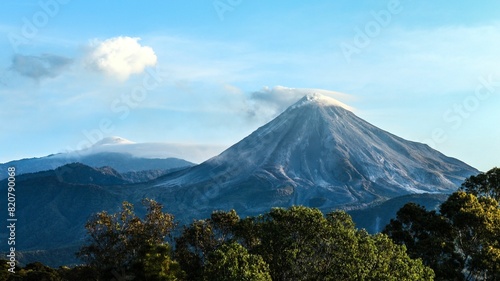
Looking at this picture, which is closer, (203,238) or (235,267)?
(235,267)

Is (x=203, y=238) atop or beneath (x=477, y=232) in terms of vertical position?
beneath

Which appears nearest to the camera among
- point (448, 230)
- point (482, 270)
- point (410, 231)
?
point (482, 270)

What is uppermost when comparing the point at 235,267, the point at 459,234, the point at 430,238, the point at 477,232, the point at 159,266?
the point at 477,232

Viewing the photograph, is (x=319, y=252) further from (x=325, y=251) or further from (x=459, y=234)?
(x=459, y=234)

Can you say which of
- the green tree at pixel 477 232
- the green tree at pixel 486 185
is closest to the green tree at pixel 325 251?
the green tree at pixel 477 232

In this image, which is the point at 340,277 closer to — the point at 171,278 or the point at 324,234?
the point at 324,234

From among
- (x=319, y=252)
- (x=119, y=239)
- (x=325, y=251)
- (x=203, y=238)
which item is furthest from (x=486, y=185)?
(x=119, y=239)

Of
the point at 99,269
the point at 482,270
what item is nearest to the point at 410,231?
the point at 482,270
